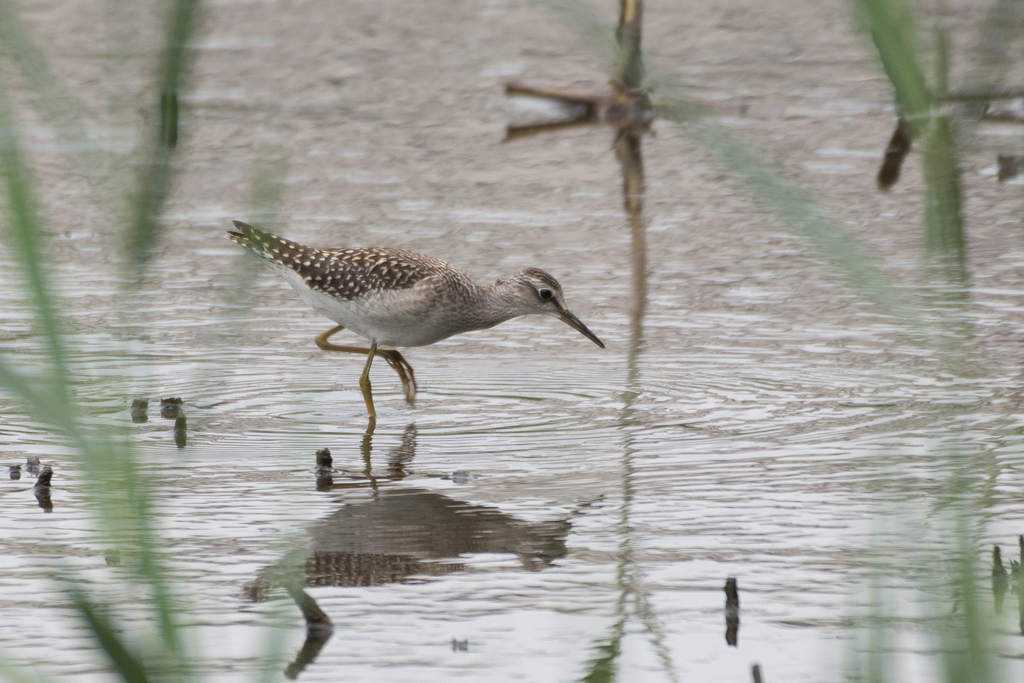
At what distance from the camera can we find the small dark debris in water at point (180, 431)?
23.3 ft

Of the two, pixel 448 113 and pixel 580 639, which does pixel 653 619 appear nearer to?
pixel 580 639

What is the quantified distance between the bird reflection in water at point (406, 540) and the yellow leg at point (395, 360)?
1.94 m

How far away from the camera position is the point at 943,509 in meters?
5.38

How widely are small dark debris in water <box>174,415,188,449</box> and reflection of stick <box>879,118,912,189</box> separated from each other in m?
7.15

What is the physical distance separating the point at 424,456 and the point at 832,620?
2.71 m

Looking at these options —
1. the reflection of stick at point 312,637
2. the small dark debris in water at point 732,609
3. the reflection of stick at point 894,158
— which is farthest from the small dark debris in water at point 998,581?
the reflection of stick at point 894,158

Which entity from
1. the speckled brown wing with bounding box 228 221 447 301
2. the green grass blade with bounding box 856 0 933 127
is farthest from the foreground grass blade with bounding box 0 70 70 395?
the speckled brown wing with bounding box 228 221 447 301

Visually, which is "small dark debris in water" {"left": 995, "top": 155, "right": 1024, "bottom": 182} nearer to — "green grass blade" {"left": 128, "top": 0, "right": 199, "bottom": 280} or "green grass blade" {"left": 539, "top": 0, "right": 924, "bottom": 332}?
"green grass blade" {"left": 539, "top": 0, "right": 924, "bottom": 332}

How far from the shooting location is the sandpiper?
8477 mm

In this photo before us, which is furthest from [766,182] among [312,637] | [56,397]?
[312,637]

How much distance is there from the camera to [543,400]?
800 centimetres

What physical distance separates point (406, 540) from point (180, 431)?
6.34ft

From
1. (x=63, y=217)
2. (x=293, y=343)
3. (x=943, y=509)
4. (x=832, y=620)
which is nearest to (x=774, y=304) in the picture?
(x=293, y=343)

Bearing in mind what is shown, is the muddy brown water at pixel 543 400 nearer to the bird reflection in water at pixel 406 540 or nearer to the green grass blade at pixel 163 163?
the bird reflection in water at pixel 406 540
